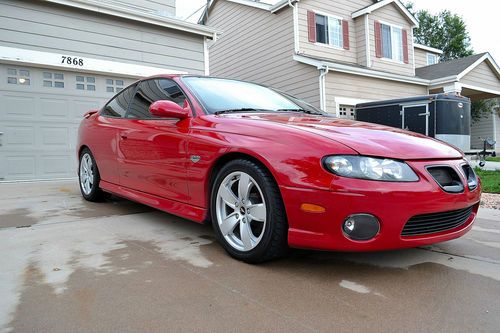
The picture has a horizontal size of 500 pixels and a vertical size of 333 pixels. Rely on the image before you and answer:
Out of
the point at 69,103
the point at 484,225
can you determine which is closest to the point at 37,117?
the point at 69,103

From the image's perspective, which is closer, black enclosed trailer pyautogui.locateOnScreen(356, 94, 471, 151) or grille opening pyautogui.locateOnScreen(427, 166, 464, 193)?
grille opening pyautogui.locateOnScreen(427, 166, 464, 193)

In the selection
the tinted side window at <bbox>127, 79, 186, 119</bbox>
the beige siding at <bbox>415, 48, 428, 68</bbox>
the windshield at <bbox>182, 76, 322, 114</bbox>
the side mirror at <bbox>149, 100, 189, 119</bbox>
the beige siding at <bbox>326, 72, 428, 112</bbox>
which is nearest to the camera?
the side mirror at <bbox>149, 100, 189, 119</bbox>

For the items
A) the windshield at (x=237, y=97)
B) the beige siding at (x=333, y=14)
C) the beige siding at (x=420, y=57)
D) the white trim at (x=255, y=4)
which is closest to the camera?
the windshield at (x=237, y=97)

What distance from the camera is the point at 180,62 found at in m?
8.77

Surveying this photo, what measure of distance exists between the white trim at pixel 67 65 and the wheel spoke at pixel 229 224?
5.94 m

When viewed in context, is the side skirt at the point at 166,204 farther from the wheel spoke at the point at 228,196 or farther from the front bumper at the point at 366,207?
the front bumper at the point at 366,207

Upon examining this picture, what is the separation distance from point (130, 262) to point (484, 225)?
10.5 ft

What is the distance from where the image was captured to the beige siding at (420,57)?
61.1 feet

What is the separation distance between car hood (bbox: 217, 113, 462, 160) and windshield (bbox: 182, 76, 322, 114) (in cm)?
39

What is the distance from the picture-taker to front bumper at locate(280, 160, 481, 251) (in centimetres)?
213

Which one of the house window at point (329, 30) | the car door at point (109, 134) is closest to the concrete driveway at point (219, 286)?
the car door at point (109, 134)

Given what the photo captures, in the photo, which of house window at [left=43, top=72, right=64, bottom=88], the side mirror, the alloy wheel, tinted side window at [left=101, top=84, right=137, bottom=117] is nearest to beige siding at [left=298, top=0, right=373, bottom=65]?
house window at [left=43, top=72, right=64, bottom=88]

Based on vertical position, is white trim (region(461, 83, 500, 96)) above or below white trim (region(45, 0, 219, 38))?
below

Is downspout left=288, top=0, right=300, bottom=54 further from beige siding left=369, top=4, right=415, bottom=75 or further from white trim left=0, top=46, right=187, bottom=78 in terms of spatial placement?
white trim left=0, top=46, right=187, bottom=78
